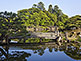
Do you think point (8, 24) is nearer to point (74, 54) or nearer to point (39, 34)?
point (39, 34)

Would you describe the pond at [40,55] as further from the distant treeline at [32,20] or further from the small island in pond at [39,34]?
the distant treeline at [32,20]

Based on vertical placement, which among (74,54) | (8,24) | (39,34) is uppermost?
(8,24)

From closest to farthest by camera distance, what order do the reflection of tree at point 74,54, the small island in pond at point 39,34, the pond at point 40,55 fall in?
the pond at point 40,55
the reflection of tree at point 74,54
the small island in pond at point 39,34

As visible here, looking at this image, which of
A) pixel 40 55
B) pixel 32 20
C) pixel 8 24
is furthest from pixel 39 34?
pixel 32 20

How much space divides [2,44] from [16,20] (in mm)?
7383

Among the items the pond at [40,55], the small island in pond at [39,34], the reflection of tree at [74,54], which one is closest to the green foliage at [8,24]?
the small island in pond at [39,34]

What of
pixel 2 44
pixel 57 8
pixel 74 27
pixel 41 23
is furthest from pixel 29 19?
pixel 2 44

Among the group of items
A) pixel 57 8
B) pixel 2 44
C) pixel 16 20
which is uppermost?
pixel 57 8

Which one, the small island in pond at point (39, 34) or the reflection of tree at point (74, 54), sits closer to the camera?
the reflection of tree at point (74, 54)

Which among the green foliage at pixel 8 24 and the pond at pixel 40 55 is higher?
the green foliage at pixel 8 24

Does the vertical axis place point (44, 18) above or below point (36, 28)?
above

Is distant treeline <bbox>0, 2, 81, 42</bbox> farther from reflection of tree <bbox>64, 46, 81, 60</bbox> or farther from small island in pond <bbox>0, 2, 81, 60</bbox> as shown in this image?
reflection of tree <bbox>64, 46, 81, 60</bbox>

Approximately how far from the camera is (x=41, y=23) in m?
72.2

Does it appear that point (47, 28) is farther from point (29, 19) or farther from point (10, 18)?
point (10, 18)
